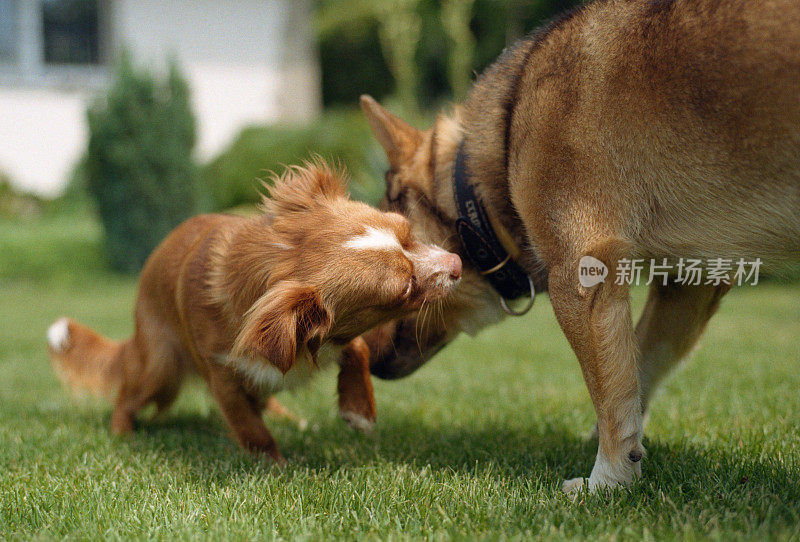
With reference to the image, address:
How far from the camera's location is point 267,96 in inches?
638

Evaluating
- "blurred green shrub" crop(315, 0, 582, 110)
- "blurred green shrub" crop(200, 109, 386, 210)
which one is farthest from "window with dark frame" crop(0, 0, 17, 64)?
"blurred green shrub" crop(315, 0, 582, 110)

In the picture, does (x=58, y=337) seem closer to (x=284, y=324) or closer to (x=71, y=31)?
(x=284, y=324)

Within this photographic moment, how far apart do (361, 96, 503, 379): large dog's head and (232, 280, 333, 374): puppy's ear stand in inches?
24.4

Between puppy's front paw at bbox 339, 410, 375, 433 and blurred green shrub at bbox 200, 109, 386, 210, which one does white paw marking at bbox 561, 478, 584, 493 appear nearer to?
puppy's front paw at bbox 339, 410, 375, 433

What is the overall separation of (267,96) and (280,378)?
46.8 ft

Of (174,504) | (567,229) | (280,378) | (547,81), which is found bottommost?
(174,504)

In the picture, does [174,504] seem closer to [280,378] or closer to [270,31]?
[280,378]

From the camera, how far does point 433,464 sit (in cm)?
288

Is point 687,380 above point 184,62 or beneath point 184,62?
beneath

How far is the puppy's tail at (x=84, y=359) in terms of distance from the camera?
13.0 ft

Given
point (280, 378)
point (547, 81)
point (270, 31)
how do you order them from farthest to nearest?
point (270, 31) < point (280, 378) < point (547, 81)

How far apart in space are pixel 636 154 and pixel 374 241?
3.42 feet

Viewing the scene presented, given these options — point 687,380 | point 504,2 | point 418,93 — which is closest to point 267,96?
point 418,93

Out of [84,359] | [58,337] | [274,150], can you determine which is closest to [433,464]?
[84,359]
